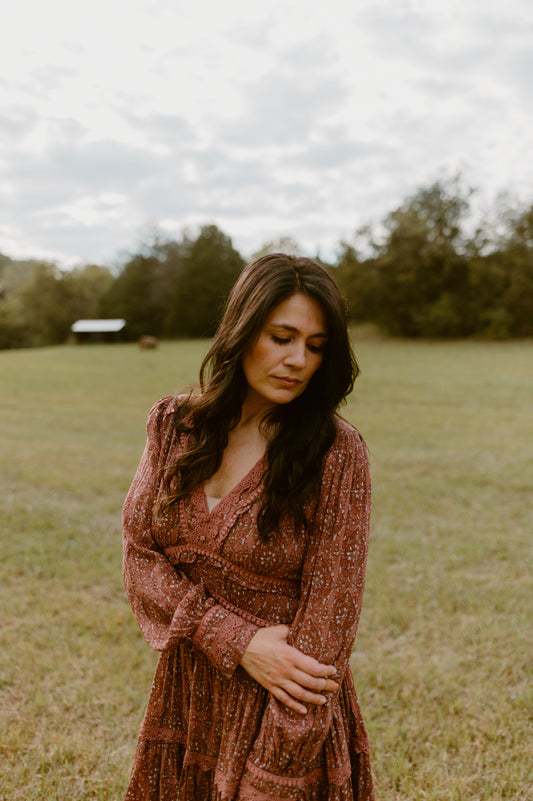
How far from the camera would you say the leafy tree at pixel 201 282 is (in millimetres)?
55938

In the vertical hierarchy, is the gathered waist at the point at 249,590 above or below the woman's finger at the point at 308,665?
above

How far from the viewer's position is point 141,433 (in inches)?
414

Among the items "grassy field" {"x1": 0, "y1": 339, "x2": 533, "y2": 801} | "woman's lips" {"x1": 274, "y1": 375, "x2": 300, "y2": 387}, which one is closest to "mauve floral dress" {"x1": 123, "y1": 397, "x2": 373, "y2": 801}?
"woman's lips" {"x1": 274, "y1": 375, "x2": 300, "y2": 387}

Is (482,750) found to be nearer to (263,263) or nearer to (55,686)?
(55,686)

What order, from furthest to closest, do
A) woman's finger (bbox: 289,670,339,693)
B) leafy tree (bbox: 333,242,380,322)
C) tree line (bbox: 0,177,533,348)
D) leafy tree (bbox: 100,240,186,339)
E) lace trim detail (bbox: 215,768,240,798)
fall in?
leafy tree (bbox: 100,240,186,339), leafy tree (bbox: 333,242,380,322), tree line (bbox: 0,177,533,348), lace trim detail (bbox: 215,768,240,798), woman's finger (bbox: 289,670,339,693)

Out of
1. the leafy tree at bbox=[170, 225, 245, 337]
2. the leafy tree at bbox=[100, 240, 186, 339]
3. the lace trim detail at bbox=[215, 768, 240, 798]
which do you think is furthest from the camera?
the leafy tree at bbox=[100, 240, 186, 339]

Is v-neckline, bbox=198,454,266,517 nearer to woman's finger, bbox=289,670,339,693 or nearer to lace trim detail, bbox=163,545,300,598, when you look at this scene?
lace trim detail, bbox=163,545,300,598

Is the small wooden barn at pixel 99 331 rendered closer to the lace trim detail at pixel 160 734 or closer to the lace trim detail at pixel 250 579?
the lace trim detail at pixel 160 734

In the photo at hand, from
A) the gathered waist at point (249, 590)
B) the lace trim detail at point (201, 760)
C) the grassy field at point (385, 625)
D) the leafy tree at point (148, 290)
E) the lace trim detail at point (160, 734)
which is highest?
the leafy tree at point (148, 290)

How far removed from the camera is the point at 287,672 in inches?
61.0

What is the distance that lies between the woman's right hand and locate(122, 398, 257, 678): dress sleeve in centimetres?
4

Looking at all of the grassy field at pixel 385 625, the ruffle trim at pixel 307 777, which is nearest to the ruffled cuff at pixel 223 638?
the ruffle trim at pixel 307 777

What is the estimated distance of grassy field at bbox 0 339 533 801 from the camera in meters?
2.83

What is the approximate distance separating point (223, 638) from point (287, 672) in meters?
0.19
